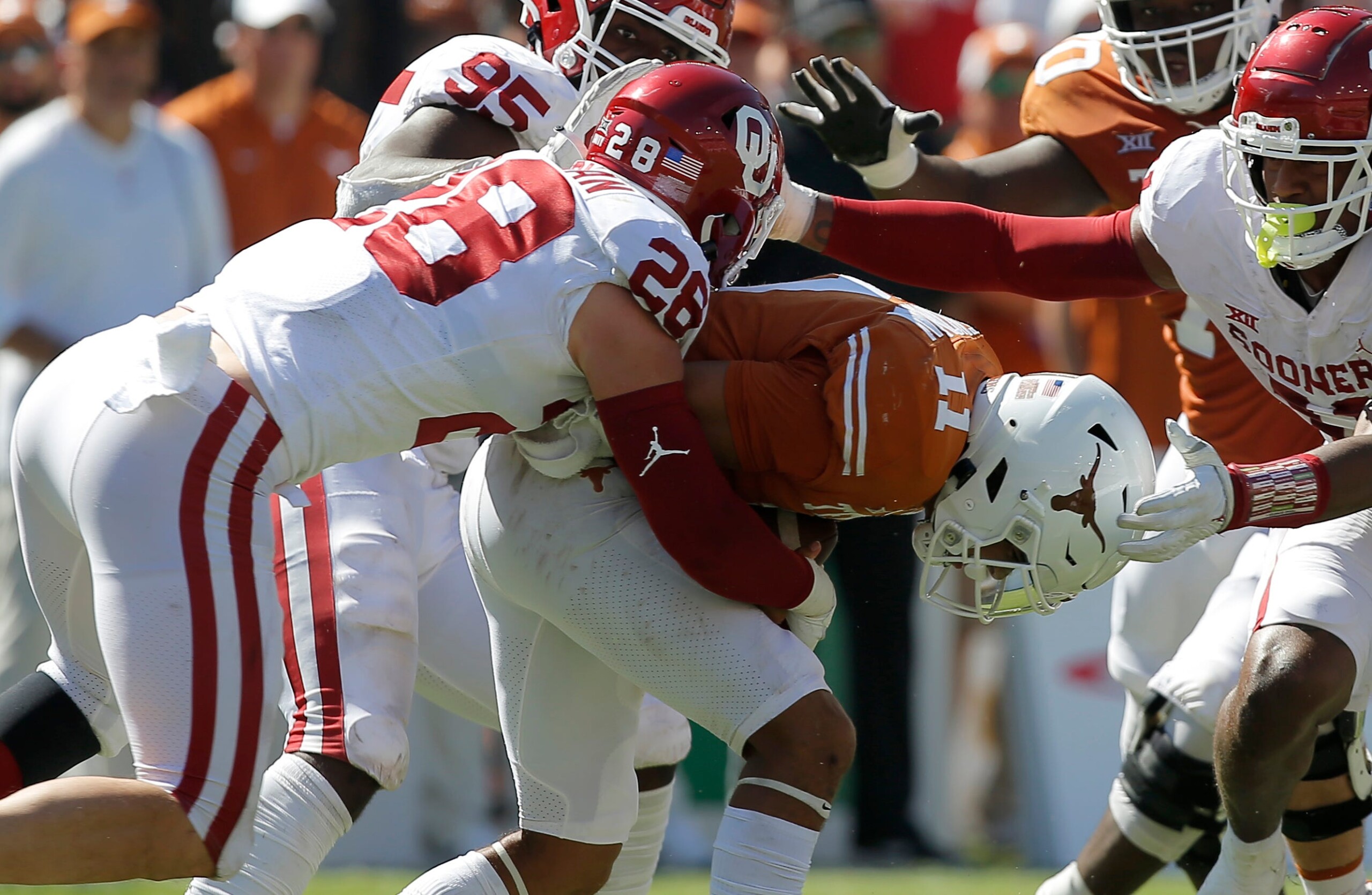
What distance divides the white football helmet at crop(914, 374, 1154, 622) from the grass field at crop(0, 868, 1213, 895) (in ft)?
7.01

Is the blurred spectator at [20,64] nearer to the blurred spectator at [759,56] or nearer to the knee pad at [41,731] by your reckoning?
the blurred spectator at [759,56]

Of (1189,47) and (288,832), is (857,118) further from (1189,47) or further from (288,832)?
(288,832)

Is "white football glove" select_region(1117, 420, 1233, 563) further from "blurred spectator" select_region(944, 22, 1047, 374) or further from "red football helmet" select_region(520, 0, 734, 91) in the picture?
"blurred spectator" select_region(944, 22, 1047, 374)

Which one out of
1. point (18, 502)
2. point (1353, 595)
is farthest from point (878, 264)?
point (18, 502)

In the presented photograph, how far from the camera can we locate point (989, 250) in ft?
12.8

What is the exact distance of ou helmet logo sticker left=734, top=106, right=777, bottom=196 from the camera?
3281 mm

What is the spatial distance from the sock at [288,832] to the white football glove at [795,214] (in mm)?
1355

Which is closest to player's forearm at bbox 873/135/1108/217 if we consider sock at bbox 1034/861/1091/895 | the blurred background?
the blurred background

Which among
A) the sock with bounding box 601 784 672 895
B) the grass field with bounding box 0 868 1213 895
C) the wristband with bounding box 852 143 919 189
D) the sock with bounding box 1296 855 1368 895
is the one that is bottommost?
the grass field with bounding box 0 868 1213 895

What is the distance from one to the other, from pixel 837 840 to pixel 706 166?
340 centimetres

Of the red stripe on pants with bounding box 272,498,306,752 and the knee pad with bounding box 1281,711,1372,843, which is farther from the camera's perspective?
the knee pad with bounding box 1281,711,1372,843

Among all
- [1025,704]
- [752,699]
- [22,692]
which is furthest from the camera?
[1025,704]

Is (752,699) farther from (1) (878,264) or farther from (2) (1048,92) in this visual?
(2) (1048,92)

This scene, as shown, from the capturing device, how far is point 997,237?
3893 millimetres
